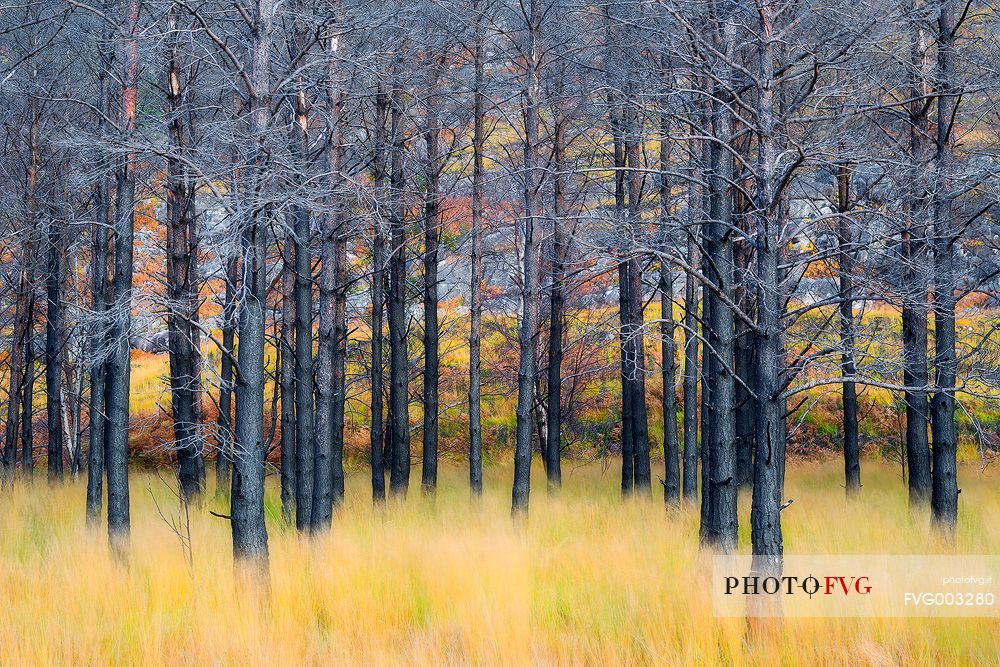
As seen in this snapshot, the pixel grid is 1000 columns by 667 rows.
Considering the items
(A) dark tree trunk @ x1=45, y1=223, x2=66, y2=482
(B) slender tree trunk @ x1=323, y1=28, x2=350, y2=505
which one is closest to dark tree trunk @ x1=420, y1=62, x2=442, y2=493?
(B) slender tree trunk @ x1=323, y1=28, x2=350, y2=505

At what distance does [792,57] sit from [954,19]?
4.53 meters

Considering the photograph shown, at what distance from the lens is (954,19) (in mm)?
10398

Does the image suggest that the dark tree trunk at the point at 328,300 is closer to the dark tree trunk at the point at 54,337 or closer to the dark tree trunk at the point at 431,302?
the dark tree trunk at the point at 431,302

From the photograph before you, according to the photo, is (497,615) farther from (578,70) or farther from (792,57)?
(578,70)

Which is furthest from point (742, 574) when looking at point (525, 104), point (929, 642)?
point (525, 104)

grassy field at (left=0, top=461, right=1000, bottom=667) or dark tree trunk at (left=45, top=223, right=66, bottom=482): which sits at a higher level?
dark tree trunk at (left=45, top=223, right=66, bottom=482)

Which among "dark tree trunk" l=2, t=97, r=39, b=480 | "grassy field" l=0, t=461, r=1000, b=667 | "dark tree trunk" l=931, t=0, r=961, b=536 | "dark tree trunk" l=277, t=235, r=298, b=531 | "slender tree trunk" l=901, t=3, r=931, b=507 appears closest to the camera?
"grassy field" l=0, t=461, r=1000, b=667

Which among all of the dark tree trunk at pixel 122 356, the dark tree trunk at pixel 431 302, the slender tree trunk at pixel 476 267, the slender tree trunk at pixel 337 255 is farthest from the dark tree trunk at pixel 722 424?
the dark tree trunk at pixel 431 302

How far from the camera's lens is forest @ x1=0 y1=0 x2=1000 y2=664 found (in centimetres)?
613

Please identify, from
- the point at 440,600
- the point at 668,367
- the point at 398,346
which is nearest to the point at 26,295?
the point at 398,346

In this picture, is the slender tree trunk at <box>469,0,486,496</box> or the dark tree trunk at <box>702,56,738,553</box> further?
the slender tree trunk at <box>469,0,486,496</box>
